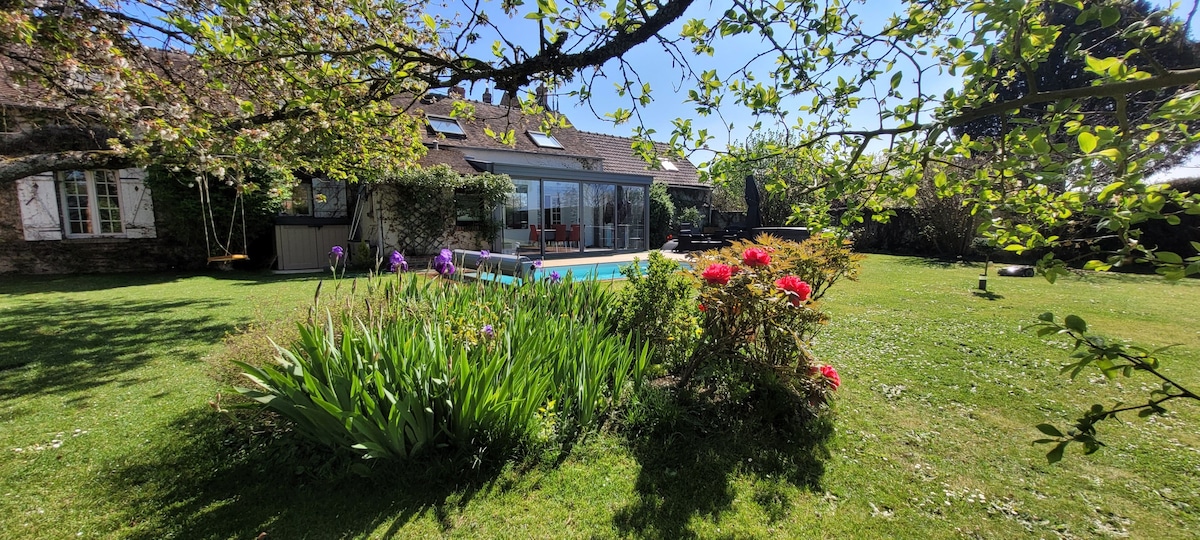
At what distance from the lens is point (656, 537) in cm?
242

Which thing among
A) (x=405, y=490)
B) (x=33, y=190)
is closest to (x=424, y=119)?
(x=405, y=490)

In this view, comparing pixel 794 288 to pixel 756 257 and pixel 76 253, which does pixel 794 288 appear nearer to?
pixel 756 257

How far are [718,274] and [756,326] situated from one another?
1.71ft

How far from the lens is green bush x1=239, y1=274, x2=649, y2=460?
2529 millimetres

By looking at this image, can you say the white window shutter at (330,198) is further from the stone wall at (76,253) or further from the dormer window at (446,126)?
the dormer window at (446,126)

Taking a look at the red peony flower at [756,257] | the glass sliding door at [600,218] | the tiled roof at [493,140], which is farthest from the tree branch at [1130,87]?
the glass sliding door at [600,218]

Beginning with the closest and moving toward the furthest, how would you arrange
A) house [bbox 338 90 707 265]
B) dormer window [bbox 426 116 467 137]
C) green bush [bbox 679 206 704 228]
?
house [bbox 338 90 707 265] < dormer window [bbox 426 116 467 137] < green bush [bbox 679 206 704 228]

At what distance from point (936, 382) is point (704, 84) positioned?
12.1 ft

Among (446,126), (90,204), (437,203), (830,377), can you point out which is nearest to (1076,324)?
(830,377)

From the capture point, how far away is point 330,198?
14242 mm

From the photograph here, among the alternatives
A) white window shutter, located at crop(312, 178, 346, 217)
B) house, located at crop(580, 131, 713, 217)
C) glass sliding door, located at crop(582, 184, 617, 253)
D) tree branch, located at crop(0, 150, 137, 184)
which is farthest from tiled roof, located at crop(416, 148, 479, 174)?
tree branch, located at crop(0, 150, 137, 184)

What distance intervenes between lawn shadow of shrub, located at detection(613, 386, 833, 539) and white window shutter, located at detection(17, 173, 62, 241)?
50.7 ft

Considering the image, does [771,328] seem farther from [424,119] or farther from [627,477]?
[424,119]

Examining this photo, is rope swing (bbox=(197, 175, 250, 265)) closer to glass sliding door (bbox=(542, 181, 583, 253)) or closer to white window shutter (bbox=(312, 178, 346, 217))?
white window shutter (bbox=(312, 178, 346, 217))
